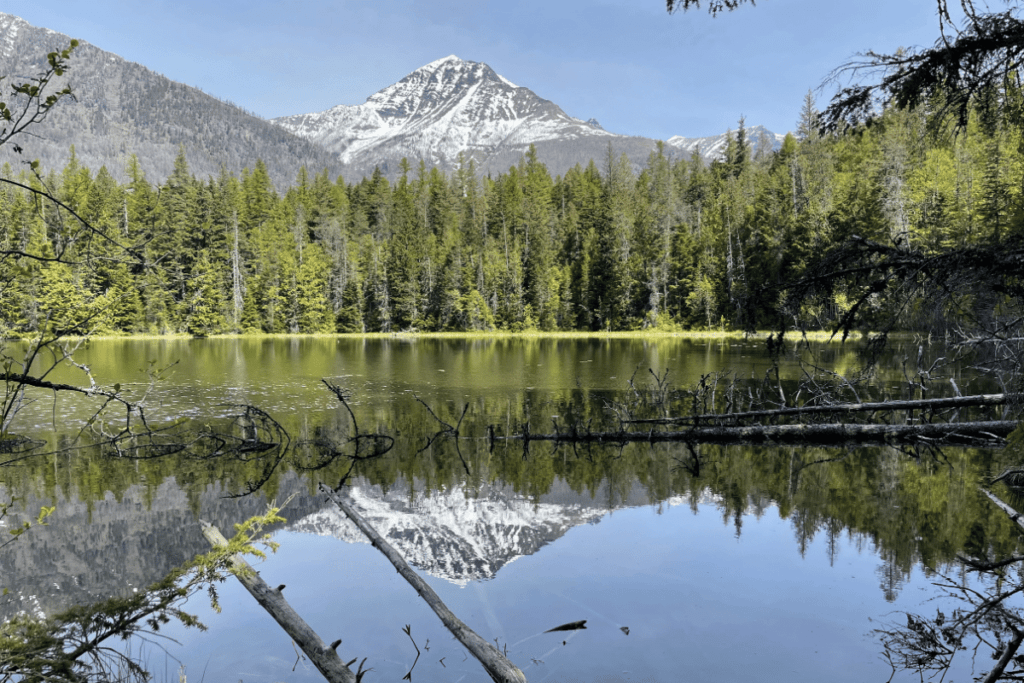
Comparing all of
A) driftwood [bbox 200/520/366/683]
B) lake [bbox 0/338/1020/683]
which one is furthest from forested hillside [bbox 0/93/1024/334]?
driftwood [bbox 200/520/366/683]

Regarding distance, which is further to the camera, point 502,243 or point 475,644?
point 502,243

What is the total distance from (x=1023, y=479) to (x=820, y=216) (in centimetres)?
4619

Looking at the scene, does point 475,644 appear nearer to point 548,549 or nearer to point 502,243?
point 548,549

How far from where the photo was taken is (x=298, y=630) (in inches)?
164

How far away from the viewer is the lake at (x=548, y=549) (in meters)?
4.81

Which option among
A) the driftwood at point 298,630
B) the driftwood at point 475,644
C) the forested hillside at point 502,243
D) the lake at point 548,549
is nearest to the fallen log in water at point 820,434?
the lake at point 548,549

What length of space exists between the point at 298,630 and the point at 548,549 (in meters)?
3.33

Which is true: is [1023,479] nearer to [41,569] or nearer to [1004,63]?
[1004,63]

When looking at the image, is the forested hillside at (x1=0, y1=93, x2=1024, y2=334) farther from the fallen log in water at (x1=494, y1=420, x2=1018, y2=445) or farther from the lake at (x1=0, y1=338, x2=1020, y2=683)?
the fallen log in water at (x1=494, y1=420, x2=1018, y2=445)

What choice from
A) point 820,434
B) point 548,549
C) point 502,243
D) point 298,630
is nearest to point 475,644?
point 298,630

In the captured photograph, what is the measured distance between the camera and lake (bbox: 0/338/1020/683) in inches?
189

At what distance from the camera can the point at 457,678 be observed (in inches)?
176

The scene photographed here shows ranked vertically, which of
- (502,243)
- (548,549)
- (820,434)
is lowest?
(548,549)

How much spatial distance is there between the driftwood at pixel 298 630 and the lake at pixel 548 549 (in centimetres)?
56
